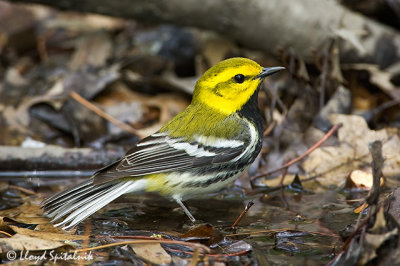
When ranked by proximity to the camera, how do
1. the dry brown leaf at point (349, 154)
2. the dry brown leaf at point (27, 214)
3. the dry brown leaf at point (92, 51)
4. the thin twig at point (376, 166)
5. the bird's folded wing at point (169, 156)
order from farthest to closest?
the dry brown leaf at point (92, 51), the dry brown leaf at point (349, 154), the bird's folded wing at point (169, 156), the dry brown leaf at point (27, 214), the thin twig at point (376, 166)

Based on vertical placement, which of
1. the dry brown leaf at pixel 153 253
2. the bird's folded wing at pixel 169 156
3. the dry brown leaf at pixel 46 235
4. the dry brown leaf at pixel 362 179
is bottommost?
the dry brown leaf at pixel 153 253

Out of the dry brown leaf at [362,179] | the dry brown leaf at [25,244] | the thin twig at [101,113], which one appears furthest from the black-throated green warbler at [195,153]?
the thin twig at [101,113]

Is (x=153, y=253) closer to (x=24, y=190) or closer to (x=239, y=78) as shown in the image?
(x=239, y=78)

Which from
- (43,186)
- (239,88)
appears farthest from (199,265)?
(43,186)

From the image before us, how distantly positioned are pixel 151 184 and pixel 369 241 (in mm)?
2164

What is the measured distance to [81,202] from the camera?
4566 mm

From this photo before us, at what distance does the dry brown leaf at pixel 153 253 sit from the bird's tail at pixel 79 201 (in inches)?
29.7

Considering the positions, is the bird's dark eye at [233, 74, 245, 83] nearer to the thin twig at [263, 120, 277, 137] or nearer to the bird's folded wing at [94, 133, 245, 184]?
the bird's folded wing at [94, 133, 245, 184]

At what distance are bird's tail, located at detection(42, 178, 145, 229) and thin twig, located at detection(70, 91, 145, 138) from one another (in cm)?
202

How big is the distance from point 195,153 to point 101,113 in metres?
2.45

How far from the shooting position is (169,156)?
484 cm

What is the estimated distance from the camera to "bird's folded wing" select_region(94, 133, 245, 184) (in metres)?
4.71

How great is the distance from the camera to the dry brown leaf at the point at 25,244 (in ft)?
12.4

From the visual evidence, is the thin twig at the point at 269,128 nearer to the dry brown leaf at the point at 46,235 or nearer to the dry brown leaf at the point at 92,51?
the dry brown leaf at the point at 46,235
